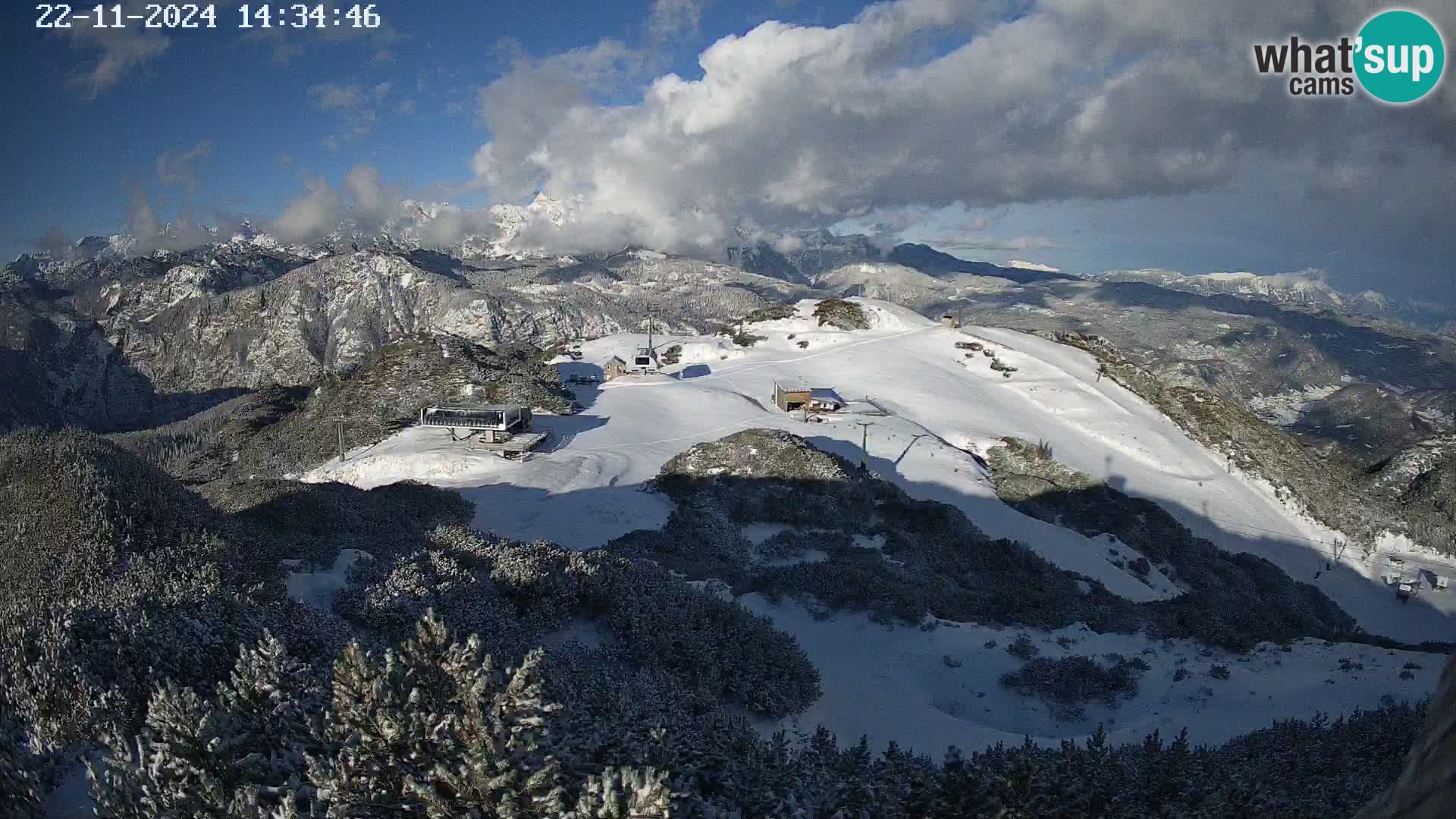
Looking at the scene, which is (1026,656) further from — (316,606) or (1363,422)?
(1363,422)

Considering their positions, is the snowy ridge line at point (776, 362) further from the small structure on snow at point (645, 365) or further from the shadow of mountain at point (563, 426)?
the shadow of mountain at point (563, 426)

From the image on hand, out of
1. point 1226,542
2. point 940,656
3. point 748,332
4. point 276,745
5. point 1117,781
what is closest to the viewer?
point 276,745

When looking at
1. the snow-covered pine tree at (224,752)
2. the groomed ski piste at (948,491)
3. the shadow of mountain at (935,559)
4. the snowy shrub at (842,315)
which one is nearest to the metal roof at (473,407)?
the groomed ski piste at (948,491)

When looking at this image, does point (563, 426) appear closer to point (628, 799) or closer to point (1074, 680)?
point (1074, 680)

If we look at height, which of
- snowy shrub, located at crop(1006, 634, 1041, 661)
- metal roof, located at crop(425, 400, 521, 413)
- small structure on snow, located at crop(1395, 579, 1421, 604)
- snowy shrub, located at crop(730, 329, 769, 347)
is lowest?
small structure on snow, located at crop(1395, 579, 1421, 604)

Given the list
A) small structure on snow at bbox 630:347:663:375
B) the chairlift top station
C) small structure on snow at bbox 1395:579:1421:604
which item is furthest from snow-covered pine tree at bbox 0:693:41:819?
small structure on snow at bbox 630:347:663:375

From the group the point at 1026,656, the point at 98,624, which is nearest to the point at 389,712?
the point at 98,624

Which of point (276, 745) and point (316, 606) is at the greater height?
point (276, 745)

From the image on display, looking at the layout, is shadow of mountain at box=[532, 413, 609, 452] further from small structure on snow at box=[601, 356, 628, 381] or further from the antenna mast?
the antenna mast
